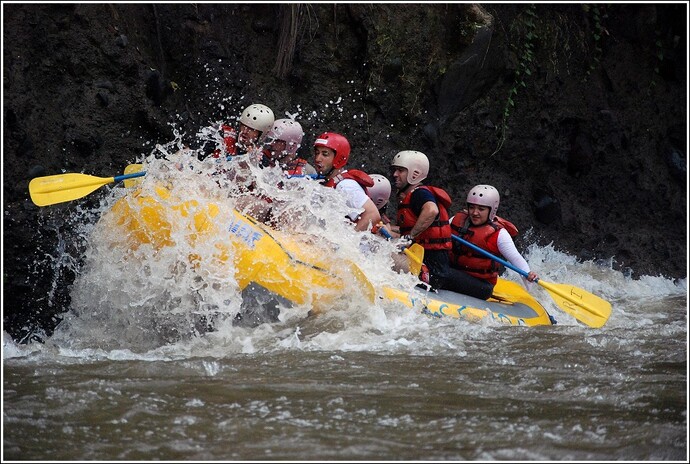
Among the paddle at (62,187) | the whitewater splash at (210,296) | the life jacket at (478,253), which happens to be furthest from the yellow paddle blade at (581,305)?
the paddle at (62,187)

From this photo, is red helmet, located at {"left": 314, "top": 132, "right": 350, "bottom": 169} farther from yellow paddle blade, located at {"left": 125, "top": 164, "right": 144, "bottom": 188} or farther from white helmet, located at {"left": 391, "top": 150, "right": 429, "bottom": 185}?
yellow paddle blade, located at {"left": 125, "top": 164, "right": 144, "bottom": 188}

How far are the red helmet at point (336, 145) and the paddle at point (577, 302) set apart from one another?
1172 mm

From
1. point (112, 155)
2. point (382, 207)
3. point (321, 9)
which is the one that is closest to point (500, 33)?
point (321, 9)

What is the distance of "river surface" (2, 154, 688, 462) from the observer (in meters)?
3.42

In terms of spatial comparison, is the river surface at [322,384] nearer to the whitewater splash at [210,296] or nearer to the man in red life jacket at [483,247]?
the whitewater splash at [210,296]

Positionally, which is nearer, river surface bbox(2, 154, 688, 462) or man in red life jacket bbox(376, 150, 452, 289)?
river surface bbox(2, 154, 688, 462)

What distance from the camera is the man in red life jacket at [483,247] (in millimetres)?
6586

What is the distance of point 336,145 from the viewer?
20.0 feet

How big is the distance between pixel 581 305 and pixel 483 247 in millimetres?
880

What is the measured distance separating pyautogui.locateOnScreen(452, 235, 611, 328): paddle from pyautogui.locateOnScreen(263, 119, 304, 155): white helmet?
149 centimetres

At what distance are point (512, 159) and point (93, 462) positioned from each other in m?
6.81

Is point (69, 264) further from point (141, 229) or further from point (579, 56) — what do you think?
point (579, 56)

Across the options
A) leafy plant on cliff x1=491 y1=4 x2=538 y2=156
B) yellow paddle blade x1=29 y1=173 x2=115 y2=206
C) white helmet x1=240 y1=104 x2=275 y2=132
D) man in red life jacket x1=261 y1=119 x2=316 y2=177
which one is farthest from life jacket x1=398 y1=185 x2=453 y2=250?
leafy plant on cliff x1=491 y1=4 x2=538 y2=156

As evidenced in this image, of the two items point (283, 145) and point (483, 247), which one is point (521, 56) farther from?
point (283, 145)
